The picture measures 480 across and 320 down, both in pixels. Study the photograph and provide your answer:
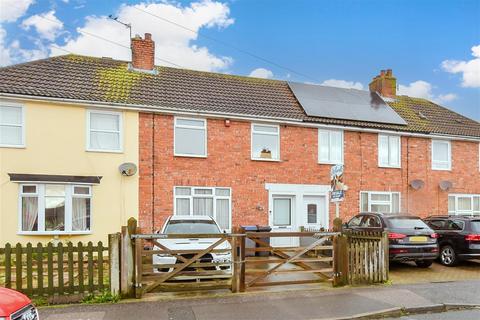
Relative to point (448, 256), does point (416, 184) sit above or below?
above

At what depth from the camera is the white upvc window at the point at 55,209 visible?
13367 mm

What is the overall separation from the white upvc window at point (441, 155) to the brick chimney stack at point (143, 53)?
1267cm

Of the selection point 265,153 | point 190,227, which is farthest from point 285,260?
point 265,153

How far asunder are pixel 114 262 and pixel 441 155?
16069 millimetres

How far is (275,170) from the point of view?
16406 mm

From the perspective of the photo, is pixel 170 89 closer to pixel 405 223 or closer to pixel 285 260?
pixel 285 260

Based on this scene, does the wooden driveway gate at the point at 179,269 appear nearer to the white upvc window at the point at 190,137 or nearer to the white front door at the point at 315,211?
the white upvc window at the point at 190,137

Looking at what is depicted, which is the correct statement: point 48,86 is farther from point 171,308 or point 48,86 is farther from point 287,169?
point 171,308

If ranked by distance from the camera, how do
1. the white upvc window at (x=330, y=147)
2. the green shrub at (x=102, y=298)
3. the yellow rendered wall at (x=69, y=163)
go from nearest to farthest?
the green shrub at (x=102, y=298) < the yellow rendered wall at (x=69, y=163) < the white upvc window at (x=330, y=147)

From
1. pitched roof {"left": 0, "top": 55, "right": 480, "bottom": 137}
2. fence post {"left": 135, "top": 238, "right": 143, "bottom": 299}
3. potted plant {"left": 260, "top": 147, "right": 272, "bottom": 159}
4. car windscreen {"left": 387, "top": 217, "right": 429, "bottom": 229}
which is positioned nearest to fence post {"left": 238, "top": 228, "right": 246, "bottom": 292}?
fence post {"left": 135, "top": 238, "right": 143, "bottom": 299}

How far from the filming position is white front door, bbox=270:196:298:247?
16.3 metres

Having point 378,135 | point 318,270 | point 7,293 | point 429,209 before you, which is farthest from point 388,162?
point 7,293

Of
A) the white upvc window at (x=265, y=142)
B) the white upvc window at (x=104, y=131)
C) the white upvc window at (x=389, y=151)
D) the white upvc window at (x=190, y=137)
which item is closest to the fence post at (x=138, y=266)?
the white upvc window at (x=104, y=131)

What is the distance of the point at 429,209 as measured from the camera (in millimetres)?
18641
